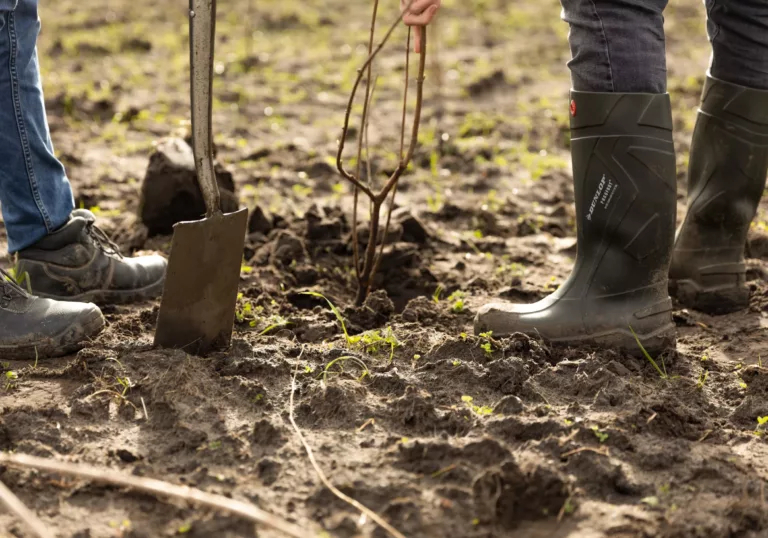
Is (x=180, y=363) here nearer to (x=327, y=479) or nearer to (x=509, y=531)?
(x=327, y=479)

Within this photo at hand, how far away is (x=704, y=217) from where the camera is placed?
127 inches

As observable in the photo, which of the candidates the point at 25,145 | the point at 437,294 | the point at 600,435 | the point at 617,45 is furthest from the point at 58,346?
the point at 617,45

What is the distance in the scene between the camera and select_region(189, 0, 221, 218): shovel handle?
253 centimetres

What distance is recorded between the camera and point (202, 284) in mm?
2631

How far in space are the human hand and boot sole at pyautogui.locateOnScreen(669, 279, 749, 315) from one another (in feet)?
4.38

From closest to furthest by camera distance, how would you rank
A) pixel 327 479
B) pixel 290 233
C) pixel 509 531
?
pixel 509 531, pixel 327 479, pixel 290 233

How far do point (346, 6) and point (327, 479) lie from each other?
7.80 metres

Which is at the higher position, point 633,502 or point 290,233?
point 290,233

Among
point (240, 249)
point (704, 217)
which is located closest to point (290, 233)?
point (240, 249)

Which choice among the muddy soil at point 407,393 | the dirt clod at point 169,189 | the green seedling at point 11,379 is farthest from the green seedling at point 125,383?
the dirt clod at point 169,189

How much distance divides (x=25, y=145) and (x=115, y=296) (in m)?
0.61

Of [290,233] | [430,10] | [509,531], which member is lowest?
[509,531]

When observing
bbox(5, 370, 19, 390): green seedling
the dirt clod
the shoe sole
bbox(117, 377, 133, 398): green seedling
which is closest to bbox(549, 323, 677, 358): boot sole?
the shoe sole

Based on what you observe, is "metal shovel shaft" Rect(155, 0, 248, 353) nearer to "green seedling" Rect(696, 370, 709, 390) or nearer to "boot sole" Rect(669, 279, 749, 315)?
"green seedling" Rect(696, 370, 709, 390)
